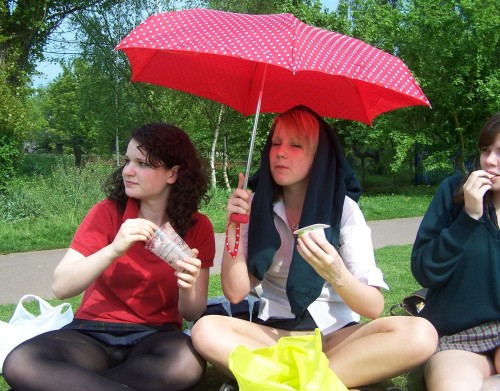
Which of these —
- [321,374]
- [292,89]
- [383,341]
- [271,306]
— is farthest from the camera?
[292,89]

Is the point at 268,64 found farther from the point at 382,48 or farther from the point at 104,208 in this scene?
the point at 382,48

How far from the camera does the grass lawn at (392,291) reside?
317 cm

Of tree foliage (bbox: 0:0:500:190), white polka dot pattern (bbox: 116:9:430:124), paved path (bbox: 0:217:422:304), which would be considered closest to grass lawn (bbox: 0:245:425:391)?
paved path (bbox: 0:217:422:304)

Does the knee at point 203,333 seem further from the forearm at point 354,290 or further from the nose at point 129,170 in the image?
the nose at point 129,170

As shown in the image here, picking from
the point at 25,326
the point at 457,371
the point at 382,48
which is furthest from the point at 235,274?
the point at 382,48

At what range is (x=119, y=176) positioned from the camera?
9.87ft

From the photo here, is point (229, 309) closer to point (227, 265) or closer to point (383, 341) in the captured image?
point (227, 265)

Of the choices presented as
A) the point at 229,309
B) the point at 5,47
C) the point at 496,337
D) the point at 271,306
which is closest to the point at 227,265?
the point at 271,306

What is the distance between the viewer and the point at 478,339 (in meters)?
2.76

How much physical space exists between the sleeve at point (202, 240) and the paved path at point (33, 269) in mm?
2697

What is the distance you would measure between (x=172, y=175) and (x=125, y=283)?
2.01 ft

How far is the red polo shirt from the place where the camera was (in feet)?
9.18

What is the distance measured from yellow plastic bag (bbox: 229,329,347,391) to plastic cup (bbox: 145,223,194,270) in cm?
50

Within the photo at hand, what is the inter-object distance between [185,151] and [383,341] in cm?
139
